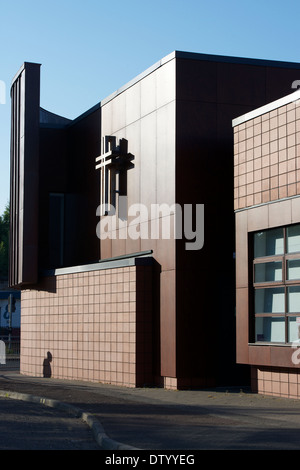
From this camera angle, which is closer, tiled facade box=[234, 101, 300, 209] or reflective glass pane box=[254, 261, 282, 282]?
tiled facade box=[234, 101, 300, 209]

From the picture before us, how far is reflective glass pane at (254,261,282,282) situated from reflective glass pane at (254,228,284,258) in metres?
0.23

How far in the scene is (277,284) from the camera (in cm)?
1717

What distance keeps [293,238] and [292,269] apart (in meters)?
0.65

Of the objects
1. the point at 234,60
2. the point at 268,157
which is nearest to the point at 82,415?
the point at 268,157

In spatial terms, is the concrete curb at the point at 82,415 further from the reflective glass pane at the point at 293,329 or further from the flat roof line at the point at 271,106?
the flat roof line at the point at 271,106

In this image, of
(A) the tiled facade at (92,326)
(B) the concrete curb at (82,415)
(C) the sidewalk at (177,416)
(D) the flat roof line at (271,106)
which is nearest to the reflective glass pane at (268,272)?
(C) the sidewalk at (177,416)

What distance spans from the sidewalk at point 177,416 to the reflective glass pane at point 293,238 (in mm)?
3126

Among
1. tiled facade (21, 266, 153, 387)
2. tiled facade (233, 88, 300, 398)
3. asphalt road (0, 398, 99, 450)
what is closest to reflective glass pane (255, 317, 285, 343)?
tiled facade (233, 88, 300, 398)

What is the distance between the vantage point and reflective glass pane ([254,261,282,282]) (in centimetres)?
1727

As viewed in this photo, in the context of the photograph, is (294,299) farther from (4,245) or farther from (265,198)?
(4,245)

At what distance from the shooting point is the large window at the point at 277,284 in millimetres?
16688

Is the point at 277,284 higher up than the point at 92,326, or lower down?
higher up

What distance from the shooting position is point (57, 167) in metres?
27.7

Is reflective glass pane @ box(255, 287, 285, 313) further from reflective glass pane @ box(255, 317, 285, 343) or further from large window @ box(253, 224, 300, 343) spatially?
reflective glass pane @ box(255, 317, 285, 343)
